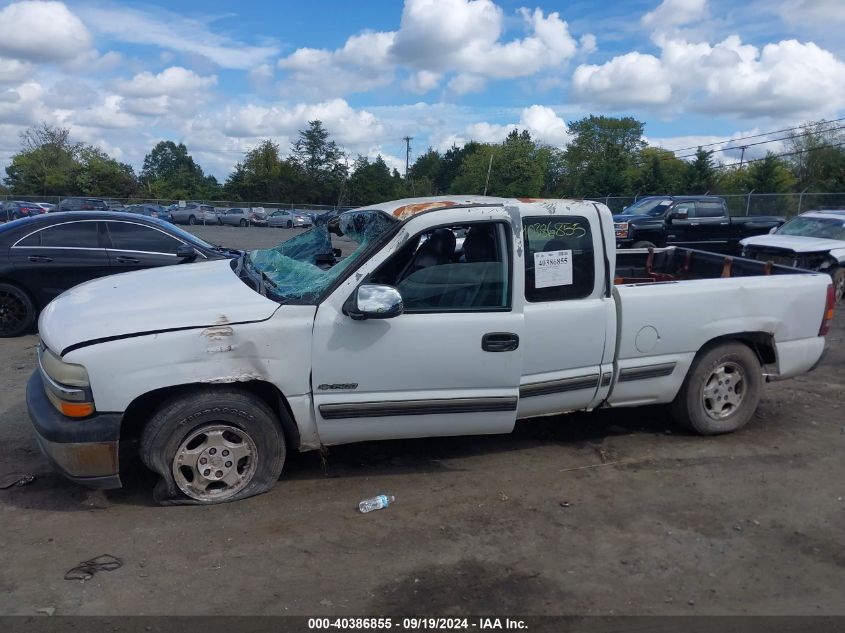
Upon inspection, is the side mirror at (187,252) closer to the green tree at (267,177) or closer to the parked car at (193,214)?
the parked car at (193,214)

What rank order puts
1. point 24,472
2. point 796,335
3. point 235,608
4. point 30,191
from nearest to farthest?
point 235,608 → point 24,472 → point 796,335 → point 30,191

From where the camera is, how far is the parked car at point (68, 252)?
870 cm

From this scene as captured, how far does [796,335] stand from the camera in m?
5.46

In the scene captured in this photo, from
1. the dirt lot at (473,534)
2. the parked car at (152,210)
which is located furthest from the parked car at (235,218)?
the dirt lot at (473,534)

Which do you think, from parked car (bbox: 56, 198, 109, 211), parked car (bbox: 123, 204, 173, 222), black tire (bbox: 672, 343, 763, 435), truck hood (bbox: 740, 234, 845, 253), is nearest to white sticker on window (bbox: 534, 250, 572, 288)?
black tire (bbox: 672, 343, 763, 435)

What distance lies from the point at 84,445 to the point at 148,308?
2.73 feet

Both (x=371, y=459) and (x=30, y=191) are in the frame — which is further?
(x=30, y=191)

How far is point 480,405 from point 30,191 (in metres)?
74.7

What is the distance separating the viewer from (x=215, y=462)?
162 inches

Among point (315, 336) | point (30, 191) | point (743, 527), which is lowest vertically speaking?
point (743, 527)

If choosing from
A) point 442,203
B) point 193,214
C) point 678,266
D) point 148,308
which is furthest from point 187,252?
point 193,214

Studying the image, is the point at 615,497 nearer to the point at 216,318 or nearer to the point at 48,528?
the point at 216,318

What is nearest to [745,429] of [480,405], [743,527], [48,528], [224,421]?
[743,527]

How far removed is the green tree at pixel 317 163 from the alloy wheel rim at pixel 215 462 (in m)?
71.9
